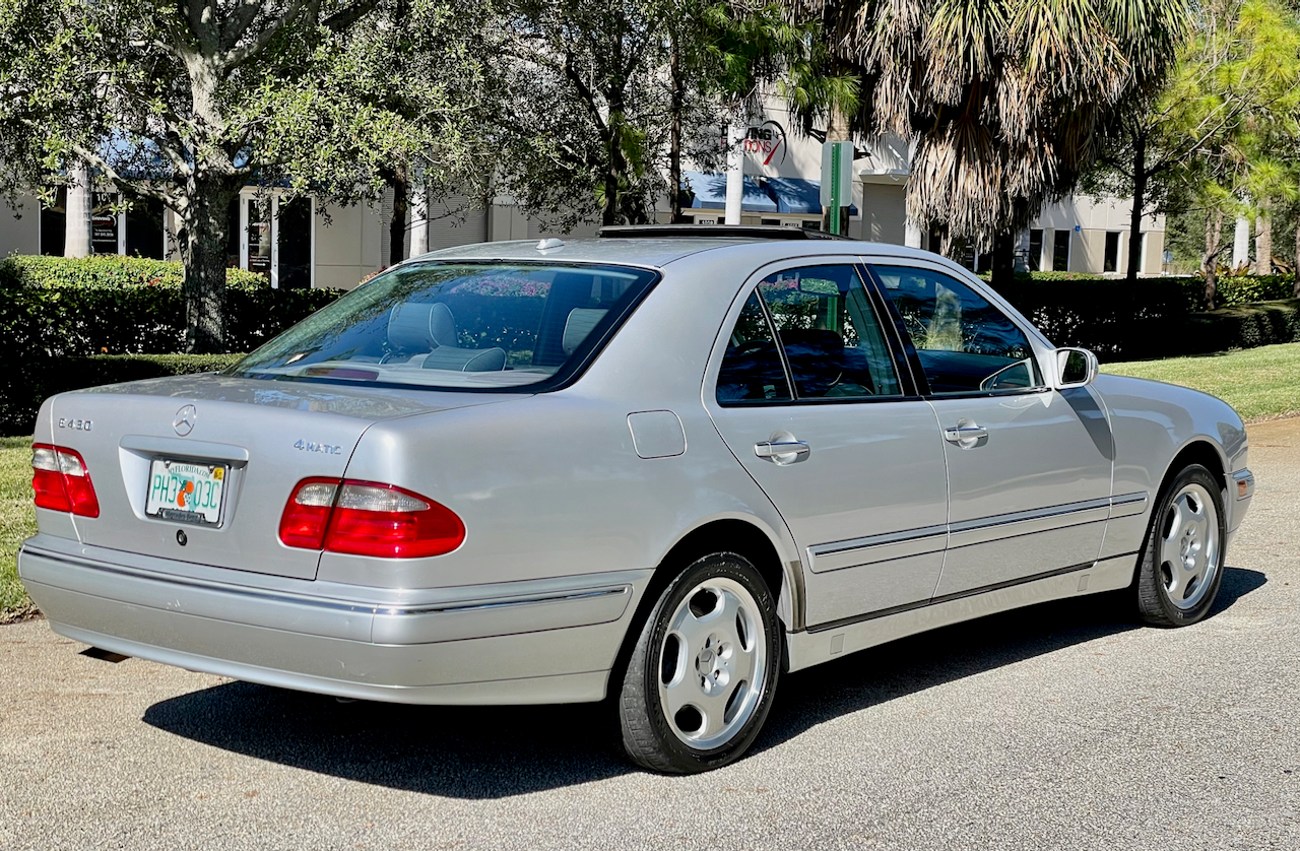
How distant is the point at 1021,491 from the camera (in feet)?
19.2

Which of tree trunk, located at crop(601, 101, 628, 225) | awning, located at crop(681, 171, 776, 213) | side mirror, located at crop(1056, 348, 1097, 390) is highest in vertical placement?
awning, located at crop(681, 171, 776, 213)

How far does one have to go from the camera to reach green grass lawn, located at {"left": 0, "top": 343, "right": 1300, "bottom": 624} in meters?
7.23

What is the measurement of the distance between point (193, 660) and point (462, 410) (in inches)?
40.8

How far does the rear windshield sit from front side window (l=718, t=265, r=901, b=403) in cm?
40

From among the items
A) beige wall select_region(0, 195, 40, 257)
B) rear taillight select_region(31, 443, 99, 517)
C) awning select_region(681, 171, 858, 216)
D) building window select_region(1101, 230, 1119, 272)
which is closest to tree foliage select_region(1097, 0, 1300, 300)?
awning select_region(681, 171, 858, 216)

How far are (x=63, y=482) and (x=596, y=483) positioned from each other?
5.37 feet

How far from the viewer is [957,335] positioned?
618cm

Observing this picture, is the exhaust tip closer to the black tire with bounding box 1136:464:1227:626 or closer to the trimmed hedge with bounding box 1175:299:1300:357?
the black tire with bounding box 1136:464:1227:626

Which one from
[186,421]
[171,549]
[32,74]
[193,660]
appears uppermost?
[32,74]

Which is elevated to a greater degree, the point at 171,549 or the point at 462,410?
the point at 462,410

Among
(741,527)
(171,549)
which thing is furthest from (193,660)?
(741,527)

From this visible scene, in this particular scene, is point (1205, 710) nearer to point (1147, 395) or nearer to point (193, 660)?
point (1147, 395)

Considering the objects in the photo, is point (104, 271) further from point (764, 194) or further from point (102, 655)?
point (102, 655)

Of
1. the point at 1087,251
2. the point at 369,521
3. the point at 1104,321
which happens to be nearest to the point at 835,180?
the point at 369,521
